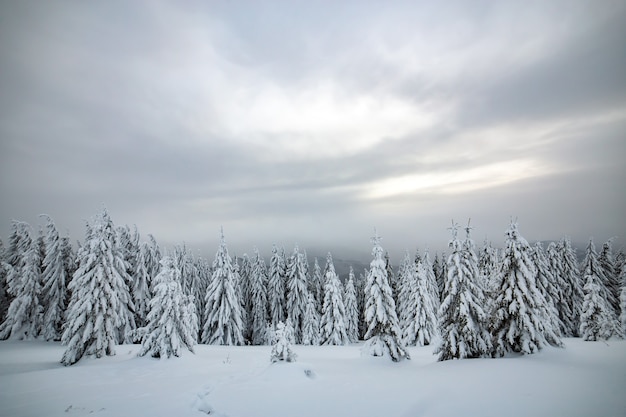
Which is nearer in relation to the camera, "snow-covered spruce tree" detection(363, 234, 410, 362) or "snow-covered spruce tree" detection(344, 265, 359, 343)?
"snow-covered spruce tree" detection(363, 234, 410, 362)

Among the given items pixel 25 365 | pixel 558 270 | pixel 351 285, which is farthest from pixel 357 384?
pixel 558 270

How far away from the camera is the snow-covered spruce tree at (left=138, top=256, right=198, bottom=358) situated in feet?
72.9

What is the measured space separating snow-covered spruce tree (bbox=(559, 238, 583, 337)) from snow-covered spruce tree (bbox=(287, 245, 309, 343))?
124 ft

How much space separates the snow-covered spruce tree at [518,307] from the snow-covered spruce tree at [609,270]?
3794 centimetres

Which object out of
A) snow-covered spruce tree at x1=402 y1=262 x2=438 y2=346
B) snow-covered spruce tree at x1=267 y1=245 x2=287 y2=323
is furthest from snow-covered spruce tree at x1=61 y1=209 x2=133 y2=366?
snow-covered spruce tree at x1=402 y1=262 x2=438 y2=346

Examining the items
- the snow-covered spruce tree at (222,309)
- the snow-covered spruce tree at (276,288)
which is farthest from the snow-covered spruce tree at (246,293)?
the snow-covered spruce tree at (222,309)

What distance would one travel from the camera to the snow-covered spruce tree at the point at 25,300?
33.9 meters

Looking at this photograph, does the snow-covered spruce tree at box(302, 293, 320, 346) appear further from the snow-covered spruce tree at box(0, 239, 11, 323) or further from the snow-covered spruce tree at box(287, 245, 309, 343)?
the snow-covered spruce tree at box(0, 239, 11, 323)

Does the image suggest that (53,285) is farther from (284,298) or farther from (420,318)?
(420,318)

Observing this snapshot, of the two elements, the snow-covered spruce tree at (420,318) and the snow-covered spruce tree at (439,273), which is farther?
the snow-covered spruce tree at (439,273)

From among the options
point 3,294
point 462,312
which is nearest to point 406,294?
point 462,312

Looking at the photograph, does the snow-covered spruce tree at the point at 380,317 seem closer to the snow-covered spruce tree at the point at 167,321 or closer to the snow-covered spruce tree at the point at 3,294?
the snow-covered spruce tree at the point at 167,321

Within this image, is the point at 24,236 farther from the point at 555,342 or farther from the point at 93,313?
the point at 555,342

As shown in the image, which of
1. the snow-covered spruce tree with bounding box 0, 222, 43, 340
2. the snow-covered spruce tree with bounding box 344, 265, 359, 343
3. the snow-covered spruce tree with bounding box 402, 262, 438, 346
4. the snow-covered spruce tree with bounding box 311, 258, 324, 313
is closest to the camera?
the snow-covered spruce tree with bounding box 0, 222, 43, 340
